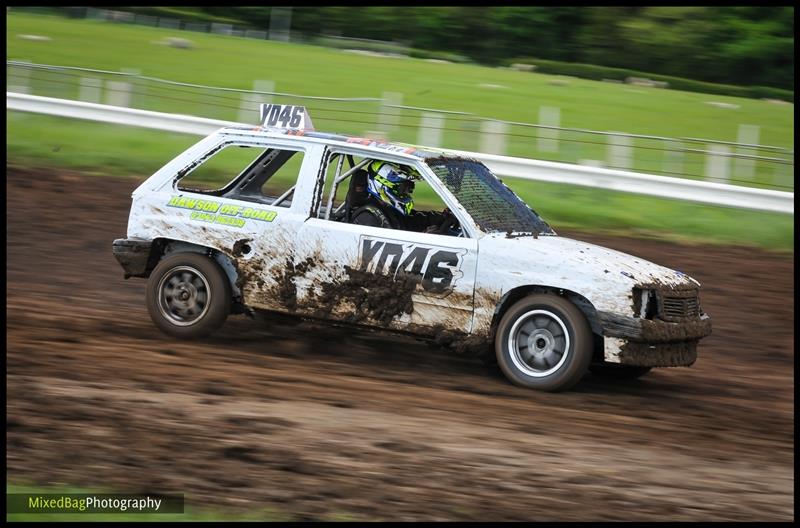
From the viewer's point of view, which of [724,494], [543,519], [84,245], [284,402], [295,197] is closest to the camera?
[543,519]

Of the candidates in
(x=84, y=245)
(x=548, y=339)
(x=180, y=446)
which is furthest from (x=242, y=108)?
(x=180, y=446)

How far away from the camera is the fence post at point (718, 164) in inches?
707

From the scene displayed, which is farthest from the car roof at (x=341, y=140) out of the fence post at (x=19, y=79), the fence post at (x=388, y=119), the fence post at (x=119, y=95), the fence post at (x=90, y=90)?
the fence post at (x=19, y=79)

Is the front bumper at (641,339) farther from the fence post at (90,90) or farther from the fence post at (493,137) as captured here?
the fence post at (90,90)

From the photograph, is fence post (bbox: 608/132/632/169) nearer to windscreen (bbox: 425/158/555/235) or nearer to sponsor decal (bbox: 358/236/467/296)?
windscreen (bbox: 425/158/555/235)

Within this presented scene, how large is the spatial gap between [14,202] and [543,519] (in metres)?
10.9

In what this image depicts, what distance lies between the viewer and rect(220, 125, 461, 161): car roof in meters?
8.07

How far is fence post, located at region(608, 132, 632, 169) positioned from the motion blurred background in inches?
2.2

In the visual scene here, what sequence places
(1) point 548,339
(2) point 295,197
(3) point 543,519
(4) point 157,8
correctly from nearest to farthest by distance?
1. (3) point 543,519
2. (1) point 548,339
3. (2) point 295,197
4. (4) point 157,8

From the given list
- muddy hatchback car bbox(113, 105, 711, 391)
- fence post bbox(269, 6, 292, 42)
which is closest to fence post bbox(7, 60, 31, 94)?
muddy hatchback car bbox(113, 105, 711, 391)

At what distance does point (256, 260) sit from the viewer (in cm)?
813

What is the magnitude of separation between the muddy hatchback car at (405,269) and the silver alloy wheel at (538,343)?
0.01 meters

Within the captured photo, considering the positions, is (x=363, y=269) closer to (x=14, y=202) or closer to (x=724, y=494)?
(x=724, y=494)

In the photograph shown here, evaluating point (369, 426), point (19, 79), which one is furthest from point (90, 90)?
point (369, 426)
